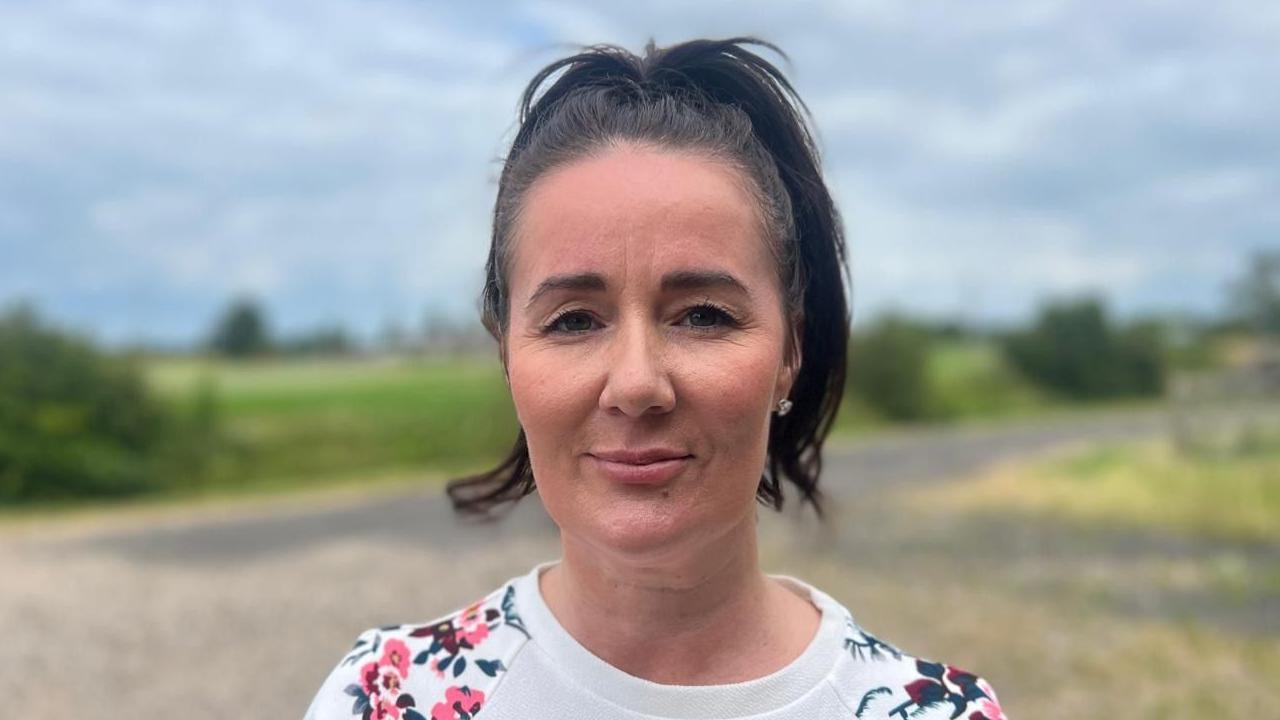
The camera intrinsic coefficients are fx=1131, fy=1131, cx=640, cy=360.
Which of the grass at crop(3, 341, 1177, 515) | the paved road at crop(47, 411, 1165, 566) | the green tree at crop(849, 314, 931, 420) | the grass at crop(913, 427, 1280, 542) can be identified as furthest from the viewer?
the green tree at crop(849, 314, 931, 420)

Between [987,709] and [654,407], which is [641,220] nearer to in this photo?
[654,407]

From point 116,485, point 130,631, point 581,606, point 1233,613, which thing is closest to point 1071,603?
point 1233,613

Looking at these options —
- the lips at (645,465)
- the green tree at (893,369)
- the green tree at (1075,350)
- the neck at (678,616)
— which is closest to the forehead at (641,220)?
the lips at (645,465)

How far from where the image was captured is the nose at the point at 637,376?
60.1 inches

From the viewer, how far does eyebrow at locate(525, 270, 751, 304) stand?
159 centimetres

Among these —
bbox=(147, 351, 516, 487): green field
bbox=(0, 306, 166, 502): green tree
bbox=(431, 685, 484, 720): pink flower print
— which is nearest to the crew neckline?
bbox=(431, 685, 484, 720): pink flower print

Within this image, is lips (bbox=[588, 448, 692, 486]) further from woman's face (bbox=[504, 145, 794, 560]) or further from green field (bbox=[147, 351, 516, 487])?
green field (bbox=[147, 351, 516, 487])

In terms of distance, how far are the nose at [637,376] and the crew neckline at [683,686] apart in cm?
41

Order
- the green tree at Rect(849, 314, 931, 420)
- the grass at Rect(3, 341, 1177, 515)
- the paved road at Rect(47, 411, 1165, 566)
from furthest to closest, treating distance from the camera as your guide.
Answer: the green tree at Rect(849, 314, 931, 420), the grass at Rect(3, 341, 1177, 515), the paved road at Rect(47, 411, 1165, 566)

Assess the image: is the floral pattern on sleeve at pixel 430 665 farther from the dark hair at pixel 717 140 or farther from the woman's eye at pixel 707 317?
the woman's eye at pixel 707 317

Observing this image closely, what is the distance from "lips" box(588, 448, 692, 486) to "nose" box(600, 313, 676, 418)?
57 millimetres

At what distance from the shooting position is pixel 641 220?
5.23 feet

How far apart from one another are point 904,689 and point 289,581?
11.2 meters

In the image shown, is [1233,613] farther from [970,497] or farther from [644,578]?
[644,578]
